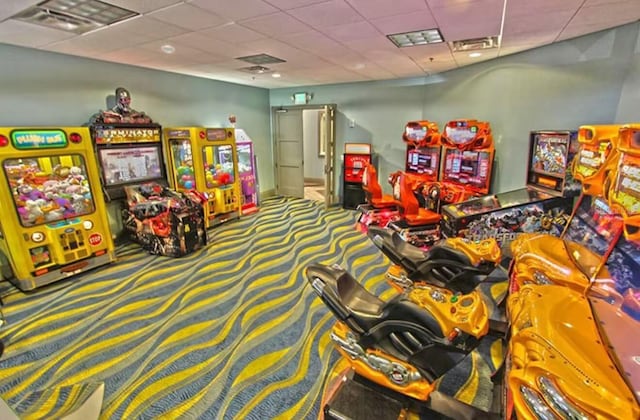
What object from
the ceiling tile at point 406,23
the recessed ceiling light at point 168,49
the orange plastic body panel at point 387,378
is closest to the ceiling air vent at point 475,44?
the ceiling tile at point 406,23

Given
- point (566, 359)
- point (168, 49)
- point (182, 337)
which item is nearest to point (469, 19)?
point (566, 359)

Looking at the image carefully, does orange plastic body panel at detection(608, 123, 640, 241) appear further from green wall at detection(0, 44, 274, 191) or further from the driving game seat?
green wall at detection(0, 44, 274, 191)

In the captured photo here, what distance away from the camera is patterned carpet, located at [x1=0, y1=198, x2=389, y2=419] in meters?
2.03

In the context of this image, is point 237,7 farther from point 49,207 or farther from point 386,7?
point 49,207

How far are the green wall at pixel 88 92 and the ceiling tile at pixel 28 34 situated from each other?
14.3 inches

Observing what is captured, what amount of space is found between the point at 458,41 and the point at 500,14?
2.86 ft

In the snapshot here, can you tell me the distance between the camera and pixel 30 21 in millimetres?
2633

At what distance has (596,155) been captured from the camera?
6.52ft

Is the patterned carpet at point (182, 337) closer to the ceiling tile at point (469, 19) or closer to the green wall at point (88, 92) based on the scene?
the green wall at point (88, 92)

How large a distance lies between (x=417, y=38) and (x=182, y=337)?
12.3ft

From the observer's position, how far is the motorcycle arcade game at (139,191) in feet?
13.7

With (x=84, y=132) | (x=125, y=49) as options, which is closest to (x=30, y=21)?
(x=125, y=49)

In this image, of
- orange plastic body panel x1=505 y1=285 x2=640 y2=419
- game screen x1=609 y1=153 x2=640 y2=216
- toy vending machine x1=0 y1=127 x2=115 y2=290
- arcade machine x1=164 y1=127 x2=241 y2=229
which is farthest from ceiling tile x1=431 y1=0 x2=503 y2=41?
toy vending machine x1=0 y1=127 x2=115 y2=290

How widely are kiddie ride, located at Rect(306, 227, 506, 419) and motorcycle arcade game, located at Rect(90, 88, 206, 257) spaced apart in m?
2.91
